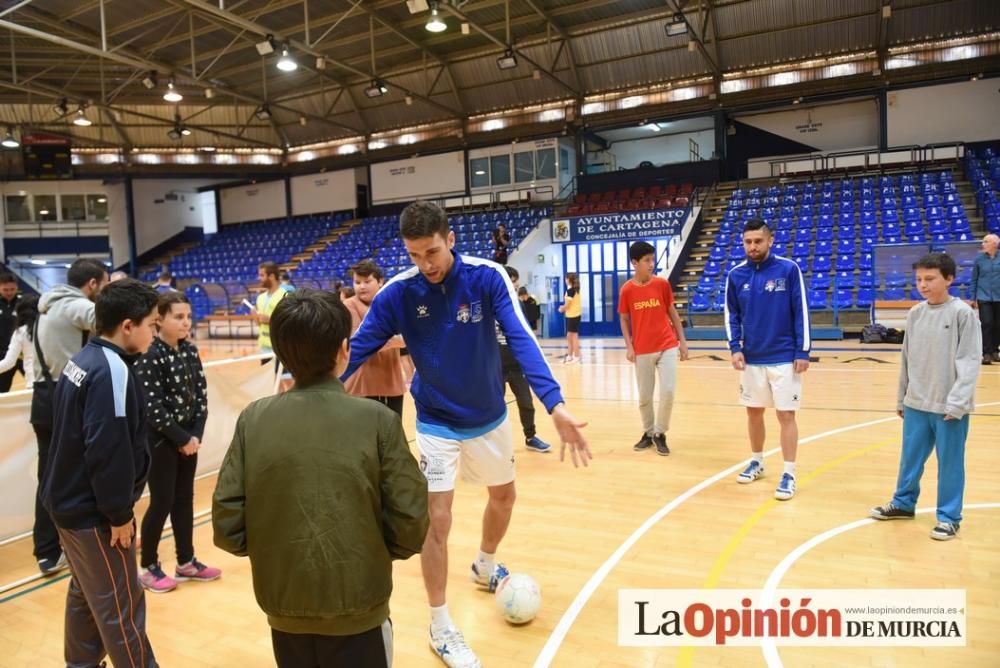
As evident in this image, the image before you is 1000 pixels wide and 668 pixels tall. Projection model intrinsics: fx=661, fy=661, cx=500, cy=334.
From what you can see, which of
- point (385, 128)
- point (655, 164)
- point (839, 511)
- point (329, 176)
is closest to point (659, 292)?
point (839, 511)

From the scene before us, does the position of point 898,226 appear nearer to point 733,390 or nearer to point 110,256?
point 733,390

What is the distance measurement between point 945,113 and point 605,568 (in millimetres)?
22225

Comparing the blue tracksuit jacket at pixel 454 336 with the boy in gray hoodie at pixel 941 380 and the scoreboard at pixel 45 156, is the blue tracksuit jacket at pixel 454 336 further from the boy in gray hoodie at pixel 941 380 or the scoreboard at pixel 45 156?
the scoreboard at pixel 45 156

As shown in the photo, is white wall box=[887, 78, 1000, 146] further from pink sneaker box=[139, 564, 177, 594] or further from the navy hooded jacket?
the navy hooded jacket

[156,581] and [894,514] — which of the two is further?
[894,514]

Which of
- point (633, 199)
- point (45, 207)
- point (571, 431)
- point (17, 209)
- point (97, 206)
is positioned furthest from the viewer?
point (97, 206)

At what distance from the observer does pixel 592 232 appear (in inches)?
792

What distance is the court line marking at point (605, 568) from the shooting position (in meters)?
2.96

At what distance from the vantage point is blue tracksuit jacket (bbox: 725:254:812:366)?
190 inches

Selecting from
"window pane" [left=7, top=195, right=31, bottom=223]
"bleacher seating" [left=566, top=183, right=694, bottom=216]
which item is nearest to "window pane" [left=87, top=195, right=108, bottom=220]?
"window pane" [left=7, top=195, right=31, bottom=223]

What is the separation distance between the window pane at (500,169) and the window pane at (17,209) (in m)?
21.9

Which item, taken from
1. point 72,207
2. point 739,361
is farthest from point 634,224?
point 72,207

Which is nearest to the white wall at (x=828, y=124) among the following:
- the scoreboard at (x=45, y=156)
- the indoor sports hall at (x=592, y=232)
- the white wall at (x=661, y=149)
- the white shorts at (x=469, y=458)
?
the indoor sports hall at (x=592, y=232)

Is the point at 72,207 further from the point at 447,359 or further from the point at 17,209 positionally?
the point at 447,359
